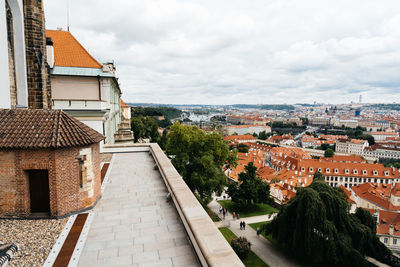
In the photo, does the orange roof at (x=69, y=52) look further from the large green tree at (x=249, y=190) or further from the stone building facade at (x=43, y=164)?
the large green tree at (x=249, y=190)

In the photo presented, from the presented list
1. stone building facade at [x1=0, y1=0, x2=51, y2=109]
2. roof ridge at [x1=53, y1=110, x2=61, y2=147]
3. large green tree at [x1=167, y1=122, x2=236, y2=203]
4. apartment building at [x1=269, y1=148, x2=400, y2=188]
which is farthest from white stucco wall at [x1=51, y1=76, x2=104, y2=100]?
apartment building at [x1=269, y1=148, x2=400, y2=188]

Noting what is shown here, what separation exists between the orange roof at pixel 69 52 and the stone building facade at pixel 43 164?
12.3 m

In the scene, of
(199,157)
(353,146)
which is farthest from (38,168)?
(353,146)

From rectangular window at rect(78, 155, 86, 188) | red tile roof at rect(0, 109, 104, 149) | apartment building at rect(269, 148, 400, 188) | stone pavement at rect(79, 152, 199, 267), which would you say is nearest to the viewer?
stone pavement at rect(79, 152, 199, 267)

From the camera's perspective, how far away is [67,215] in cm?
794

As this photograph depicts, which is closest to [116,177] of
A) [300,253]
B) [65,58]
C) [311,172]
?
[65,58]

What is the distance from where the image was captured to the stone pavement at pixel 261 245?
23.2 metres

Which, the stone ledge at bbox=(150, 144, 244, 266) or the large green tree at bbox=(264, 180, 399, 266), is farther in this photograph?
the large green tree at bbox=(264, 180, 399, 266)

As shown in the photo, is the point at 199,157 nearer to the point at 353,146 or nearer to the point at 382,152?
the point at 353,146

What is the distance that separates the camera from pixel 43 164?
748 centimetres

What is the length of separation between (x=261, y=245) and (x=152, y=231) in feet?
72.8

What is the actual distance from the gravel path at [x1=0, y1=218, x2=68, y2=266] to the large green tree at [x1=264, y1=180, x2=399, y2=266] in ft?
58.5

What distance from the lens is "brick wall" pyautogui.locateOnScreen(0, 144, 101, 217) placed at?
7348 millimetres

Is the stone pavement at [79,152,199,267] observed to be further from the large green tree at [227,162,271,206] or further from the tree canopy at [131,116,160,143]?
the tree canopy at [131,116,160,143]
